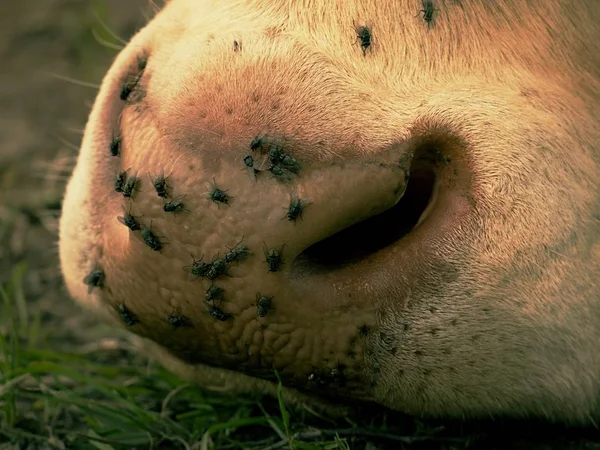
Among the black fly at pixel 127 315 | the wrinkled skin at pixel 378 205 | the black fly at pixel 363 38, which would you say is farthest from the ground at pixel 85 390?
the black fly at pixel 363 38

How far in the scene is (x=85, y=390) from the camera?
2.29 m

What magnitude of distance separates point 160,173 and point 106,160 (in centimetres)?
22

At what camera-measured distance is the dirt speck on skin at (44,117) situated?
3.06m

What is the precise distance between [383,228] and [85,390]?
39.5 inches

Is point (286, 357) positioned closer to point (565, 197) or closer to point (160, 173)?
point (160, 173)

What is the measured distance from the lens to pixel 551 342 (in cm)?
156

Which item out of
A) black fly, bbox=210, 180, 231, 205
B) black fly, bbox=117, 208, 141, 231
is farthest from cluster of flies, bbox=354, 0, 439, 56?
black fly, bbox=117, 208, 141, 231

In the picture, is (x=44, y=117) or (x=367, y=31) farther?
(x=44, y=117)

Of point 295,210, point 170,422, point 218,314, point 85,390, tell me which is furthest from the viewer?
point 85,390

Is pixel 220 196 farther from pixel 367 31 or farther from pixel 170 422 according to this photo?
pixel 170 422

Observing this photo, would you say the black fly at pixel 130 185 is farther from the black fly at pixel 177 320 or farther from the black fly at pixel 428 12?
the black fly at pixel 428 12

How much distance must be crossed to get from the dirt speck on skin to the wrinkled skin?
121cm

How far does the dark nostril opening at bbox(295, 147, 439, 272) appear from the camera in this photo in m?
1.54

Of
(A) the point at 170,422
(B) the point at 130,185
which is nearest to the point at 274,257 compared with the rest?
(B) the point at 130,185
